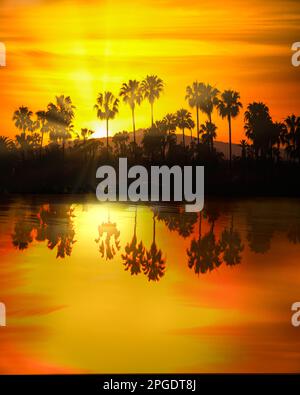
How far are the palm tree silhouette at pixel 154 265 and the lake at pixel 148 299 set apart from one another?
0.05 meters

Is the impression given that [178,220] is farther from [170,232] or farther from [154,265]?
[154,265]

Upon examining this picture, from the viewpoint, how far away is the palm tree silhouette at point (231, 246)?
30859 mm

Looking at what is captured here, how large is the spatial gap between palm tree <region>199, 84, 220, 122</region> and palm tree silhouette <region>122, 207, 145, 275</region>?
6031cm

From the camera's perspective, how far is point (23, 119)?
11450 centimetres

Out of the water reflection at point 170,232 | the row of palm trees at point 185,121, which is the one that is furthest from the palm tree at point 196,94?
the water reflection at point 170,232

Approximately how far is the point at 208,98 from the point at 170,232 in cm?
5748

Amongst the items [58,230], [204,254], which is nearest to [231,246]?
[204,254]

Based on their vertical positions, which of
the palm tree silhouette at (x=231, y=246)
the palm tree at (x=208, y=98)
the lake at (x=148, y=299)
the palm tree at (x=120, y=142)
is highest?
the palm tree at (x=208, y=98)

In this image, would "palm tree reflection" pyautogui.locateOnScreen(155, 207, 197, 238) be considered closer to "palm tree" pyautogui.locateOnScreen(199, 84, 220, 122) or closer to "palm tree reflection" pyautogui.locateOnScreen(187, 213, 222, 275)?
"palm tree reflection" pyautogui.locateOnScreen(187, 213, 222, 275)

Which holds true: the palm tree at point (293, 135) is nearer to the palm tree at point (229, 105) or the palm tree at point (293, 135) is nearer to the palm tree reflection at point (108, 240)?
the palm tree at point (229, 105)

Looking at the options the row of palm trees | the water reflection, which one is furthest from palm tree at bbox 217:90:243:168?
the water reflection

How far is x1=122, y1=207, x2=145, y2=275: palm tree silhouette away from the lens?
28.8m
